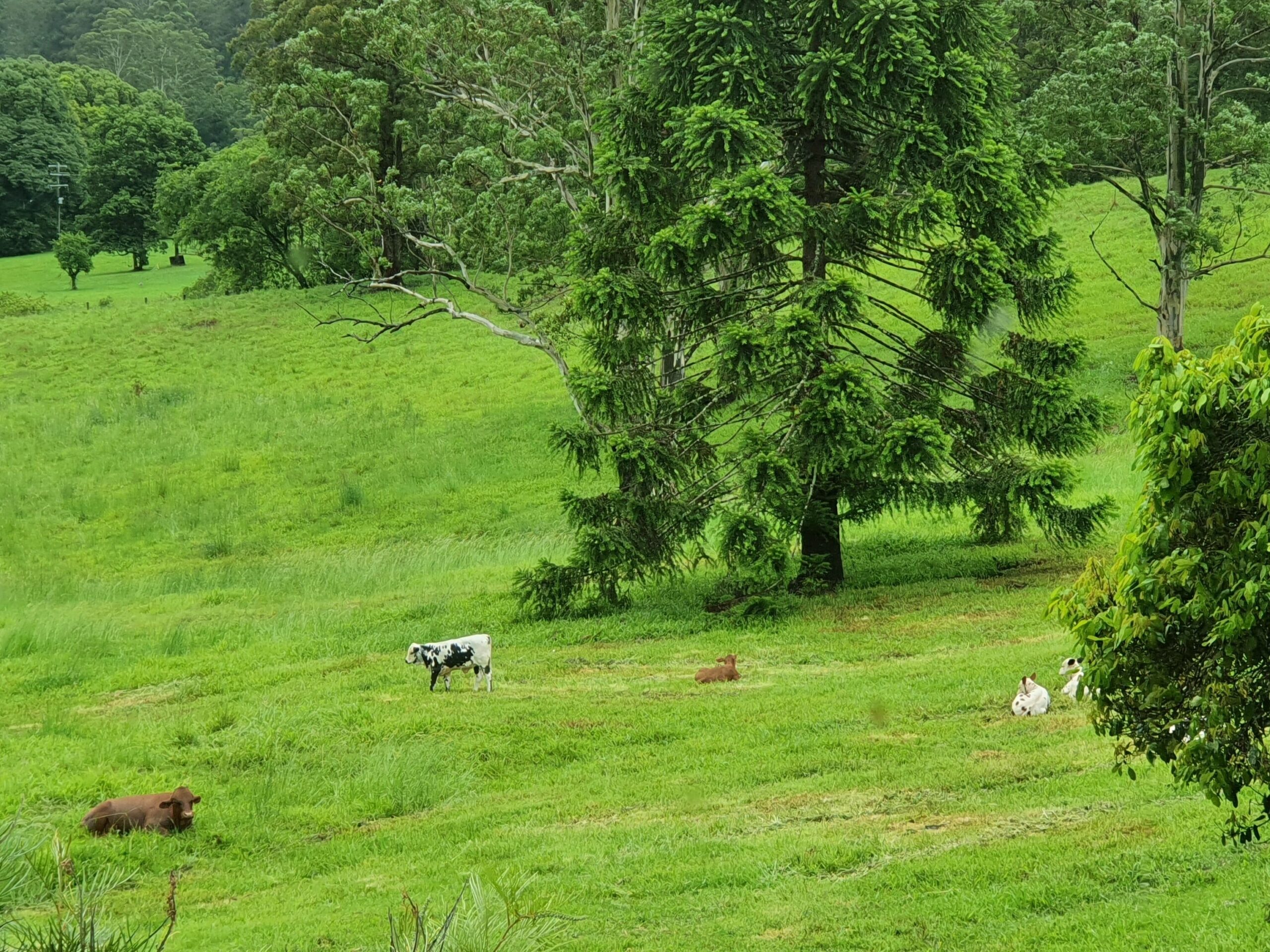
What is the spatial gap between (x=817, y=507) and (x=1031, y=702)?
7.36 m

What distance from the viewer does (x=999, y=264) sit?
18.6 m

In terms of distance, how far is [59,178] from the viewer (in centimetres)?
8688

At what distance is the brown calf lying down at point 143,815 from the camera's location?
36.1 ft

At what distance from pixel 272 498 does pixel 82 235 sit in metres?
49.4

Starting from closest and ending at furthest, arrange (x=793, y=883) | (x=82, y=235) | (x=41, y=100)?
(x=793, y=883), (x=82, y=235), (x=41, y=100)

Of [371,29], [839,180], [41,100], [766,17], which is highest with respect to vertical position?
[41,100]

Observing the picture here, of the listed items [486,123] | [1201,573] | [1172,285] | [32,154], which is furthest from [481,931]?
[32,154]

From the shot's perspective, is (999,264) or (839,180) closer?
(999,264)

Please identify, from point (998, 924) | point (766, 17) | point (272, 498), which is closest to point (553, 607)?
point (766, 17)

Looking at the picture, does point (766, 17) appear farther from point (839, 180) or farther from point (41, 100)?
point (41, 100)

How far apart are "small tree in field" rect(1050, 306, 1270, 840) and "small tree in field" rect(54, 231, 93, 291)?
7465 cm

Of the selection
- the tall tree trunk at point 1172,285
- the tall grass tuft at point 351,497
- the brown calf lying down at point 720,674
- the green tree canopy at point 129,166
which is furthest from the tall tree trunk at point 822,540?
the green tree canopy at point 129,166

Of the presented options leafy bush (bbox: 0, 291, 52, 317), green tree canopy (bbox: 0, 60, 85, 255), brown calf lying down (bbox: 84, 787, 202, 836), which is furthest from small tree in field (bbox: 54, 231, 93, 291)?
brown calf lying down (bbox: 84, 787, 202, 836)

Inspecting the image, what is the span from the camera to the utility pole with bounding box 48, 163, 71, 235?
A: 8631 centimetres
